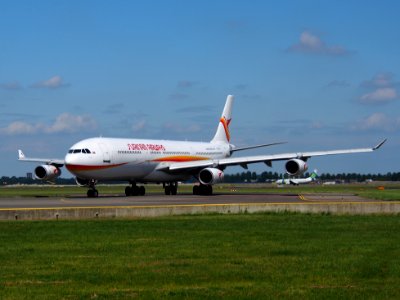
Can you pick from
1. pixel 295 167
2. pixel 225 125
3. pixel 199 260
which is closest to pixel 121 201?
pixel 295 167

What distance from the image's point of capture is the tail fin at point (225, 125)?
74.1m

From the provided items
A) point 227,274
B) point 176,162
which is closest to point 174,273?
point 227,274

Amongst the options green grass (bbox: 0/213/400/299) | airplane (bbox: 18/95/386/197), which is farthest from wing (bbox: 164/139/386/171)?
green grass (bbox: 0/213/400/299)

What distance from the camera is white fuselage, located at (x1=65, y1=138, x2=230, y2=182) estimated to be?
2117 inches

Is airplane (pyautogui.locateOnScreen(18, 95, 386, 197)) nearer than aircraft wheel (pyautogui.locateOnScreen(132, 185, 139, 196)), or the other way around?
airplane (pyautogui.locateOnScreen(18, 95, 386, 197))

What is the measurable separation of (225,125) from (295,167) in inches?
667

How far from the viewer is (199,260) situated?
17016 mm

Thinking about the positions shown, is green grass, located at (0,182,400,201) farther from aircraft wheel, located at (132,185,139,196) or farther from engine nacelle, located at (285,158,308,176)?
engine nacelle, located at (285,158,308,176)

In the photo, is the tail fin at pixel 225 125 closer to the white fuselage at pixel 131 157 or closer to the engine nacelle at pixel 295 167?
the white fuselage at pixel 131 157

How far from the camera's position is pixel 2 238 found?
886 inches

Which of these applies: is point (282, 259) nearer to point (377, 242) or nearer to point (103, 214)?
point (377, 242)

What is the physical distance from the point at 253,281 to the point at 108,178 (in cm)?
4276

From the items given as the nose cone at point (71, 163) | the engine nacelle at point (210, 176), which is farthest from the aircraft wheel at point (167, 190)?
the nose cone at point (71, 163)

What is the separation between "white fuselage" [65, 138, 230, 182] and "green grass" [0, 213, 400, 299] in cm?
2628
